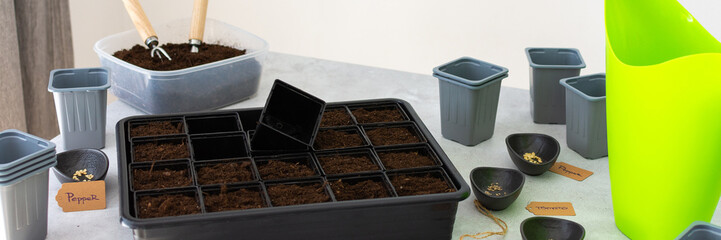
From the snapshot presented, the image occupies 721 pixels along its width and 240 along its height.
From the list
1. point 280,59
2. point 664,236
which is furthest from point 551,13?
point 664,236

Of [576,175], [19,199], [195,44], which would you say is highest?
[195,44]

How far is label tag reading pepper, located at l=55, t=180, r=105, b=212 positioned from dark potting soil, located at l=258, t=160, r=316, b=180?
0.95 ft

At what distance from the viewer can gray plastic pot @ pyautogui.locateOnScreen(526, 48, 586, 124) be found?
5.11ft

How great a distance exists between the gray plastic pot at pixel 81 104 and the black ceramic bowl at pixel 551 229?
86cm

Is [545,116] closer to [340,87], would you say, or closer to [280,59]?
[340,87]

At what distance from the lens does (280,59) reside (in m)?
2.08

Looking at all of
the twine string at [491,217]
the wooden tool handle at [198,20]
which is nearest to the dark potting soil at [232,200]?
the twine string at [491,217]

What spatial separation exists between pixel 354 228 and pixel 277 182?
0.16 metres

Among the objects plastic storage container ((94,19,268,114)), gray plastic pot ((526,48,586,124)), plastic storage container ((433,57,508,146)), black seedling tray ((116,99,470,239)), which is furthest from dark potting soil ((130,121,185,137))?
gray plastic pot ((526,48,586,124))

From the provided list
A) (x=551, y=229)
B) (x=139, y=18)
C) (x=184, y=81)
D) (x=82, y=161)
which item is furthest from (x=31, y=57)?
(x=551, y=229)

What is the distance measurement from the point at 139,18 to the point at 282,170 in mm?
667

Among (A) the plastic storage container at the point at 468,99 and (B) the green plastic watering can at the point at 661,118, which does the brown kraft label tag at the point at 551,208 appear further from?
(A) the plastic storage container at the point at 468,99

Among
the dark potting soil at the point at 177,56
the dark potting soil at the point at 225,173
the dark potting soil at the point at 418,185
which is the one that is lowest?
the dark potting soil at the point at 418,185

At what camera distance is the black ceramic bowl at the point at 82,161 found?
4.36 feet
